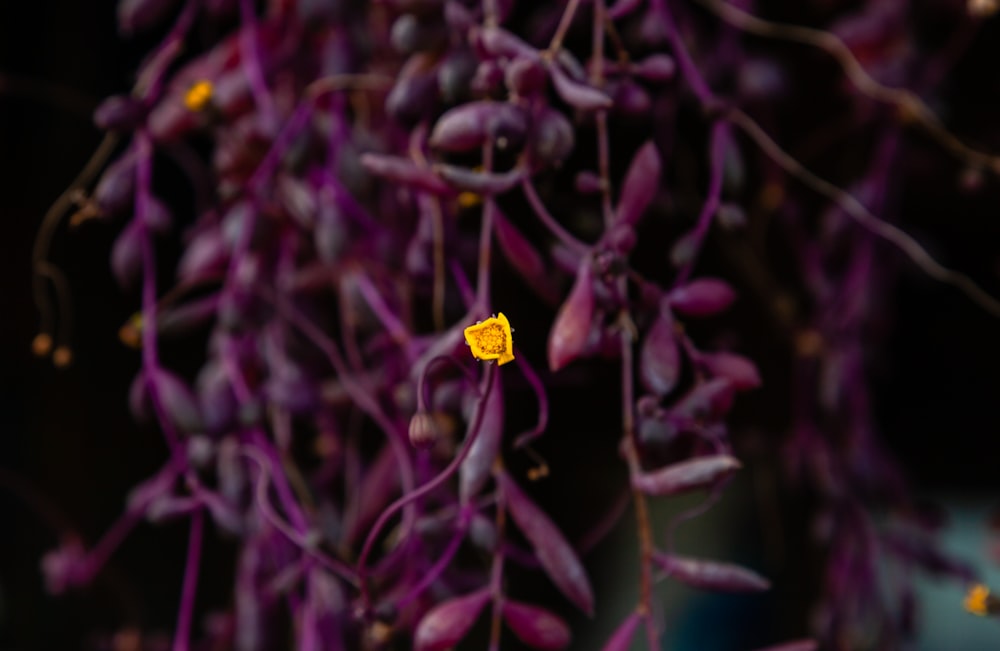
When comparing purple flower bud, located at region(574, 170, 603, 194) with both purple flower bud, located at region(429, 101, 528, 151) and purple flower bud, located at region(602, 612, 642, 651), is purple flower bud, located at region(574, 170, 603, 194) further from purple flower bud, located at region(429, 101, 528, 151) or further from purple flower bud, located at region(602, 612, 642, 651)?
purple flower bud, located at region(602, 612, 642, 651)

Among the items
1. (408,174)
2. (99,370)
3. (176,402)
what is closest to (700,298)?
(408,174)

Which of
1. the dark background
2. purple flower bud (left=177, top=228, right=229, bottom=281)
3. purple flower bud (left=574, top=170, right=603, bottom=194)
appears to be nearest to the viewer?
Answer: purple flower bud (left=574, top=170, right=603, bottom=194)

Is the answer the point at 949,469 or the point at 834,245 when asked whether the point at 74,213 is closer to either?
the point at 834,245

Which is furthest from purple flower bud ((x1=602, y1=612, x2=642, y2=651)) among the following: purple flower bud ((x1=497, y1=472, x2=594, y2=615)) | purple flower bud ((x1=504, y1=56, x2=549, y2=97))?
purple flower bud ((x1=504, y1=56, x2=549, y2=97))

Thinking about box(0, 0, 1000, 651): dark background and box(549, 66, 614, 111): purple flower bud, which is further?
box(0, 0, 1000, 651): dark background

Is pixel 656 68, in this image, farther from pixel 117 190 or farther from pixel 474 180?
pixel 117 190

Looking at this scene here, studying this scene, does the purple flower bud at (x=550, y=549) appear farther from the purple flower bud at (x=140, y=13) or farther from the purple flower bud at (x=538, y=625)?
the purple flower bud at (x=140, y=13)
